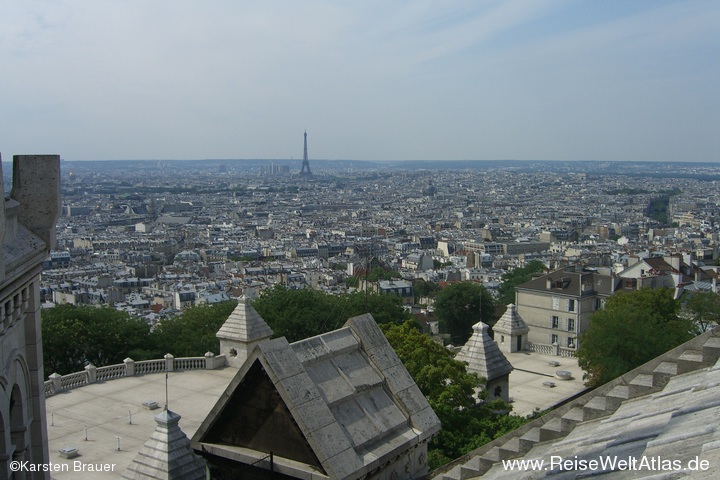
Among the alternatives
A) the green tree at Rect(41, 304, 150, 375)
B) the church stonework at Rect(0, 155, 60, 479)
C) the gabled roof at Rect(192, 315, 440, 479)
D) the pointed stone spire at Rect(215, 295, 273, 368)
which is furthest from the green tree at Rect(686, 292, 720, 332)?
the church stonework at Rect(0, 155, 60, 479)

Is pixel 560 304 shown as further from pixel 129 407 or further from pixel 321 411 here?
pixel 321 411

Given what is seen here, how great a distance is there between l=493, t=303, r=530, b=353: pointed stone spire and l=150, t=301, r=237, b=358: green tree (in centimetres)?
1372

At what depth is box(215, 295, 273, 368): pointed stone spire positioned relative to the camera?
95.7ft

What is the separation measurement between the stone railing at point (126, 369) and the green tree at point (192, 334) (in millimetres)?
6682

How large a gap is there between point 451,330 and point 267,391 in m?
54.4

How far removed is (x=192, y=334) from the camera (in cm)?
4012

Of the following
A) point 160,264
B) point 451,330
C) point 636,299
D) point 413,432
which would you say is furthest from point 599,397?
point 160,264

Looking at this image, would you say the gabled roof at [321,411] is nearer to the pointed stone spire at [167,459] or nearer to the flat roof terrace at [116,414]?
the pointed stone spire at [167,459]

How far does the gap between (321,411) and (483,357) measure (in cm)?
1778

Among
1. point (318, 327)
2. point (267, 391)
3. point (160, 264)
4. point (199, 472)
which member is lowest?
point (160, 264)

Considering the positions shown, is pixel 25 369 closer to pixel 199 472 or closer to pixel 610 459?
pixel 199 472

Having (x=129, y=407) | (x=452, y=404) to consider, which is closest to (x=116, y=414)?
(x=129, y=407)

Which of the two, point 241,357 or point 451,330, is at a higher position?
point 241,357

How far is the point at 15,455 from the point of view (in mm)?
10781
